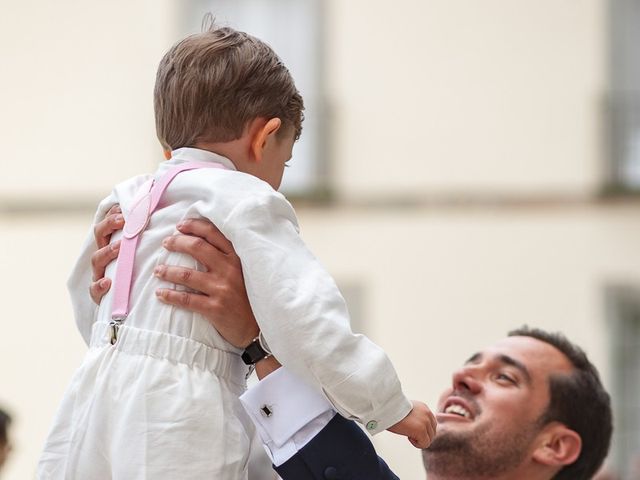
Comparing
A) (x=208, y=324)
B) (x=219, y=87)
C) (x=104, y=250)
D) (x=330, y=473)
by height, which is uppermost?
(x=219, y=87)

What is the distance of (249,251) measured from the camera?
2.05 metres

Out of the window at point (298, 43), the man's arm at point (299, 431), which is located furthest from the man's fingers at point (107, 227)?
the window at point (298, 43)

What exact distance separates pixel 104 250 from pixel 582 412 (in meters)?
1.40

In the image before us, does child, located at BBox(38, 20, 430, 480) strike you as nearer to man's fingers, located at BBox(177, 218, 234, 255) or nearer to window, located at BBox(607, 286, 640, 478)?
man's fingers, located at BBox(177, 218, 234, 255)

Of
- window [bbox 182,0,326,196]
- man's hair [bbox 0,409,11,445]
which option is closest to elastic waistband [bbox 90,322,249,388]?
man's hair [bbox 0,409,11,445]

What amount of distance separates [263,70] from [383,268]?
6.55 m

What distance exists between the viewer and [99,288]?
2199 mm

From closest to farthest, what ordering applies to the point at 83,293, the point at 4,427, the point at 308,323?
the point at 308,323 → the point at 83,293 → the point at 4,427

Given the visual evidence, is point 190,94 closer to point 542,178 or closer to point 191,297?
point 191,297

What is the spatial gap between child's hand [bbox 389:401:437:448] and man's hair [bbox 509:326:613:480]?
3.43 feet

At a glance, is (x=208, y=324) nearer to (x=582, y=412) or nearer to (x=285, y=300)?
(x=285, y=300)

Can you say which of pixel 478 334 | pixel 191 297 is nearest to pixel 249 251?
pixel 191 297

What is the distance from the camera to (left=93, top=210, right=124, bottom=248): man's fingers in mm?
2248

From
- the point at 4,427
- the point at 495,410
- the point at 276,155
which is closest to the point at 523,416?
the point at 495,410
